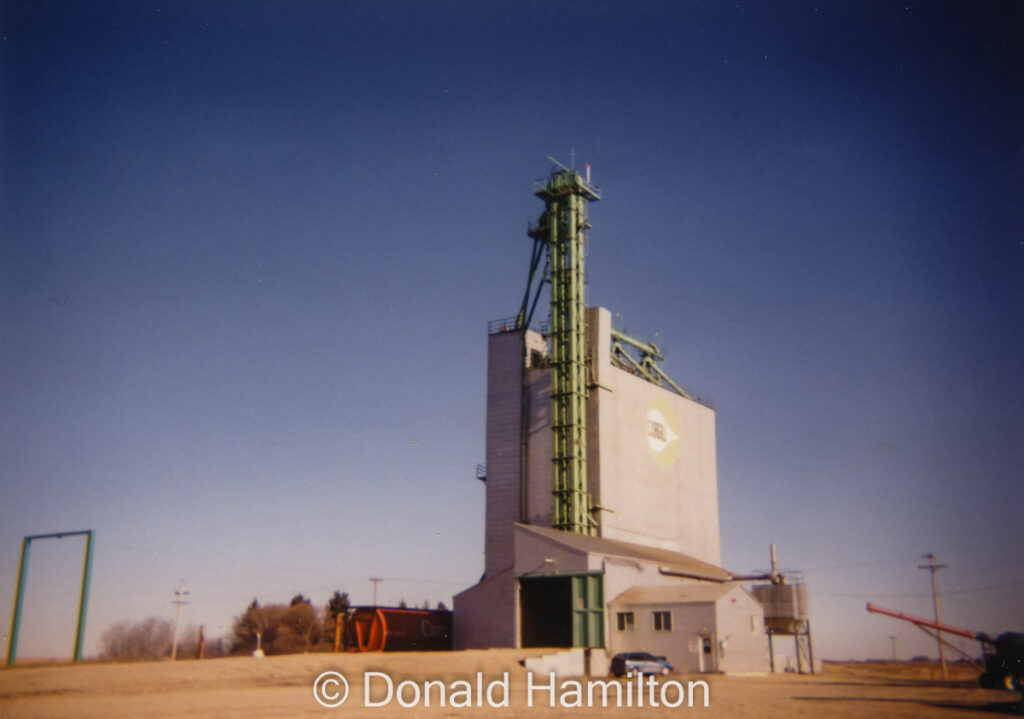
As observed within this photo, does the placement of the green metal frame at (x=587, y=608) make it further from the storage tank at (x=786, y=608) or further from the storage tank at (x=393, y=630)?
the storage tank at (x=786, y=608)

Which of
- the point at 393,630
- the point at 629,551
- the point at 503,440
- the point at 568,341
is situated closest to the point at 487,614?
the point at 393,630

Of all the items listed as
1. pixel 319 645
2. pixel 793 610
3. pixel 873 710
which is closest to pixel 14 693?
pixel 873 710

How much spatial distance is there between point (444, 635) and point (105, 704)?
3123cm

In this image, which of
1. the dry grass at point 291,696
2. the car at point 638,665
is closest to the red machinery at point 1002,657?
the dry grass at point 291,696

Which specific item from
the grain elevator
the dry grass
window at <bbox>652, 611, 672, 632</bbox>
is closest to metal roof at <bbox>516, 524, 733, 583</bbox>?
the grain elevator

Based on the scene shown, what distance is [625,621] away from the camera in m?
46.7

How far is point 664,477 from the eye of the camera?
217 feet

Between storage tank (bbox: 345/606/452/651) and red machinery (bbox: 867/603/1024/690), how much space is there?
2765cm

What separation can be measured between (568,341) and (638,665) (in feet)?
76.3

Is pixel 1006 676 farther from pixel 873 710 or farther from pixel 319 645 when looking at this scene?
pixel 319 645

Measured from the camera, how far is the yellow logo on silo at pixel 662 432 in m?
65.4

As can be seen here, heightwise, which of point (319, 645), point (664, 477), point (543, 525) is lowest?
point (319, 645)

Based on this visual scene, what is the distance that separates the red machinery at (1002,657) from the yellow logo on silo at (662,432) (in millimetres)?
35778

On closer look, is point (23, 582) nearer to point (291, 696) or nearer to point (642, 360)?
point (291, 696)
